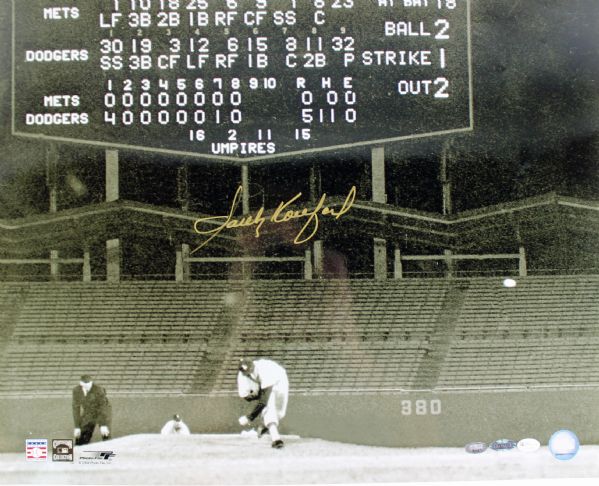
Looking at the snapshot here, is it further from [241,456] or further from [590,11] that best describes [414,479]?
[590,11]

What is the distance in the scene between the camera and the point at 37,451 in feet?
13.6

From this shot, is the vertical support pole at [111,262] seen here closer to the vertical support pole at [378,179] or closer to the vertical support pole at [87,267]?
the vertical support pole at [87,267]

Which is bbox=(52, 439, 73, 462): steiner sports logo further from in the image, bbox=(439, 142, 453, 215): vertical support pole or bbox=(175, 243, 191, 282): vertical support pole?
bbox=(439, 142, 453, 215): vertical support pole

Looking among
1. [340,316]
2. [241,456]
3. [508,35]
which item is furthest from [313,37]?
[241,456]

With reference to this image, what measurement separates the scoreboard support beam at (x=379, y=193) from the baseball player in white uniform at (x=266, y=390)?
0.60 meters

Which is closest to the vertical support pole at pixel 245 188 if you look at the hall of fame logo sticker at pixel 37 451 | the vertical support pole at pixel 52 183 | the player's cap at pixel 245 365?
the player's cap at pixel 245 365

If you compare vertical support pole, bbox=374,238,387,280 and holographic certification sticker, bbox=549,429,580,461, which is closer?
holographic certification sticker, bbox=549,429,580,461

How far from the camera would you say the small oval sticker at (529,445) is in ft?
13.7

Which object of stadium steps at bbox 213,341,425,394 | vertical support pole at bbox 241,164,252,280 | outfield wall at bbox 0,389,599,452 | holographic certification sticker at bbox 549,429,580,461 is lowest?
holographic certification sticker at bbox 549,429,580,461

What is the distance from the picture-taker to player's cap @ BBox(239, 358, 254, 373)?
426 centimetres

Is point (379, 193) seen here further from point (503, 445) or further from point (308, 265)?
point (503, 445)

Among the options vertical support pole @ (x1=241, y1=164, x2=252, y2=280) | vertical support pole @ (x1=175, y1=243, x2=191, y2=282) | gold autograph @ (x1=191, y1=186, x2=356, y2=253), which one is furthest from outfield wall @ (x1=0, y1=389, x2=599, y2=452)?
vertical support pole @ (x1=241, y1=164, x2=252, y2=280)

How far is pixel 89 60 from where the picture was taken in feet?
13.8

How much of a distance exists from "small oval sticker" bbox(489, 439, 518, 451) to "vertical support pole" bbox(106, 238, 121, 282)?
5.69 feet
